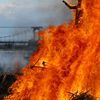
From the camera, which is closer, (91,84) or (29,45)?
(91,84)

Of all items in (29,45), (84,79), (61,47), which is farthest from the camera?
(29,45)

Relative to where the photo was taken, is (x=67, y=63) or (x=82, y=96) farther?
(x=67, y=63)

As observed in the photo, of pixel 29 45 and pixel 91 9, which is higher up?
pixel 91 9

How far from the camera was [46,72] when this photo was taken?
12.9 m

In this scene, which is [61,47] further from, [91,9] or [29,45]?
[29,45]

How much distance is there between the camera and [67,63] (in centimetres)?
1260

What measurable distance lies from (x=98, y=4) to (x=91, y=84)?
2525mm

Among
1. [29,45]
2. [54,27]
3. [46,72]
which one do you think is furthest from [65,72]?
[29,45]

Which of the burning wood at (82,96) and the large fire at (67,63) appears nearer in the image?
the burning wood at (82,96)

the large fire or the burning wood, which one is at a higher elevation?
the large fire

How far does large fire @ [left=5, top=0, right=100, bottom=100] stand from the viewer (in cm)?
1222

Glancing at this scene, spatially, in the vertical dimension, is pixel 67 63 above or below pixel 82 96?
A: above

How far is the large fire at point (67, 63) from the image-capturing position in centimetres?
1222

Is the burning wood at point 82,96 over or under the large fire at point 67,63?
Result: under
